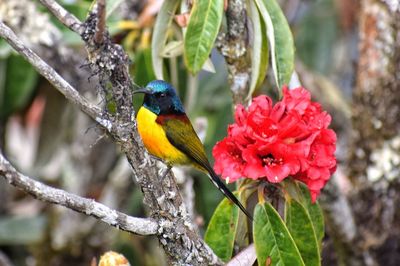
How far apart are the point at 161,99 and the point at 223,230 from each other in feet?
1.73

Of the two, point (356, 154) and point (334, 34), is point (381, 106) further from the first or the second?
point (334, 34)

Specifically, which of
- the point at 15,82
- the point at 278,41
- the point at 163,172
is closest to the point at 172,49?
the point at 278,41

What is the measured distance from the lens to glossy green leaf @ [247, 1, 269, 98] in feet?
9.33

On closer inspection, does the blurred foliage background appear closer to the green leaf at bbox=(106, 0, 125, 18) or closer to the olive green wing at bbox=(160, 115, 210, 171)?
the olive green wing at bbox=(160, 115, 210, 171)

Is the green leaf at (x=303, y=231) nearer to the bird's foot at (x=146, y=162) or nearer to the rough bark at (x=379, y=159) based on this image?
the bird's foot at (x=146, y=162)

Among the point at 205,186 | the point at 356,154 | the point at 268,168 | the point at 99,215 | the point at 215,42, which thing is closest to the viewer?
the point at 99,215

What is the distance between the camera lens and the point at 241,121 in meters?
2.60

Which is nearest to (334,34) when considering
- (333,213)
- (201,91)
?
(201,91)

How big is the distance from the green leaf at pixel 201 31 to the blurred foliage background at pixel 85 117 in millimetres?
Result: 750

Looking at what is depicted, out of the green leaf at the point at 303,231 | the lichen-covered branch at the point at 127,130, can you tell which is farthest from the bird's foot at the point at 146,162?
the green leaf at the point at 303,231

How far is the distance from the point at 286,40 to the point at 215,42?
0.79 ft

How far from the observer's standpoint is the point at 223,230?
108 inches

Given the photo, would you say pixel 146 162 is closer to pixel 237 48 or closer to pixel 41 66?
pixel 41 66

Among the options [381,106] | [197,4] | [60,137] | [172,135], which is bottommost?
[60,137]
